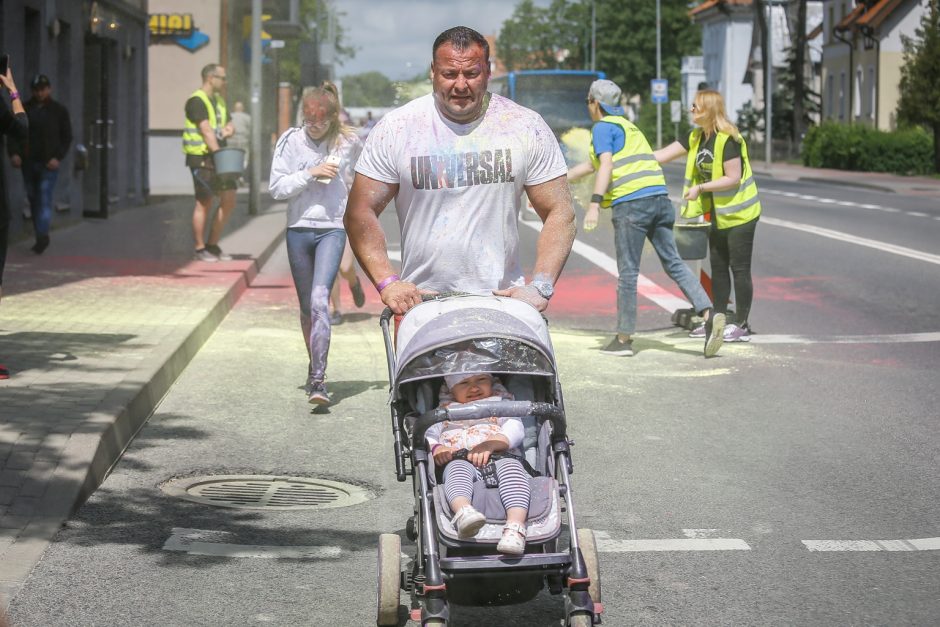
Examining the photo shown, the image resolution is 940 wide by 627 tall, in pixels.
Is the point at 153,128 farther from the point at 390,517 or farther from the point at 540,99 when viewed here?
the point at 390,517

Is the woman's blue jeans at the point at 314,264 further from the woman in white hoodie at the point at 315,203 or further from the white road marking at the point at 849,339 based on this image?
the white road marking at the point at 849,339

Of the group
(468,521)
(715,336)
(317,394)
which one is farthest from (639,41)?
(468,521)

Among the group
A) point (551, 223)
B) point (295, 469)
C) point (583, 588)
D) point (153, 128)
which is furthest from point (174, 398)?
point (153, 128)

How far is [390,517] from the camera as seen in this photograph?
6520mm

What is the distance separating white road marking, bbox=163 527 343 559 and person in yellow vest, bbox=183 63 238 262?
10.8m

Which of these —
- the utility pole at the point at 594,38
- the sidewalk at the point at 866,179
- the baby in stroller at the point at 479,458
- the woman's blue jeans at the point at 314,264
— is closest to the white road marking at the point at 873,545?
the baby in stroller at the point at 479,458

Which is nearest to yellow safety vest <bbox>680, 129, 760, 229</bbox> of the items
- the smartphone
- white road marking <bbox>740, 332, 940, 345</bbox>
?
white road marking <bbox>740, 332, 940, 345</bbox>

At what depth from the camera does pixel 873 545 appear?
605cm

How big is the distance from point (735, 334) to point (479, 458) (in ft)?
24.3

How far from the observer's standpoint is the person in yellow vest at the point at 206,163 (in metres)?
16.8

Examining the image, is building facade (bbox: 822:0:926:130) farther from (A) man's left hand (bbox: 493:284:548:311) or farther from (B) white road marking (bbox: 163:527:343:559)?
(A) man's left hand (bbox: 493:284:548:311)

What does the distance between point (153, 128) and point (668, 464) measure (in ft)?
A: 106

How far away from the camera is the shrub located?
164 feet

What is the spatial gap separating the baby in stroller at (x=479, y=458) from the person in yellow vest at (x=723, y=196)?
267 inches
